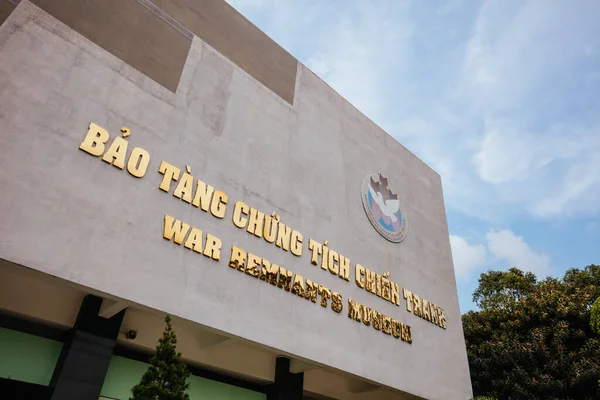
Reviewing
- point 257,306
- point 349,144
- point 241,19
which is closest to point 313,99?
point 349,144

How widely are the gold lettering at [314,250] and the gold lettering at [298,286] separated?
25.1 inches

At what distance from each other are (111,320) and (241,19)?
30.4 feet

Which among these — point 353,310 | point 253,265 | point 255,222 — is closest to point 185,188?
point 255,222

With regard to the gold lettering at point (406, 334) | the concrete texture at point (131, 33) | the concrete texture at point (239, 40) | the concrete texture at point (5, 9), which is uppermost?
the concrete texture at point (239, 40)

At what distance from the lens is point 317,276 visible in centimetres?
1128

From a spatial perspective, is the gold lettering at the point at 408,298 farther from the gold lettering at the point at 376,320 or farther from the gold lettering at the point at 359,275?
the gold lettering at the point at 359,275

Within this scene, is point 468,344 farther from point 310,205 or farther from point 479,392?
point 310,205

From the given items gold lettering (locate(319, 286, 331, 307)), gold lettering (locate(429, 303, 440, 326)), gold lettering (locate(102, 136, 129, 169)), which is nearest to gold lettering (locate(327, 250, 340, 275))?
gold lettering (locate(319, 286, 331, 307))

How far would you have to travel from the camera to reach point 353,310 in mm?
11641

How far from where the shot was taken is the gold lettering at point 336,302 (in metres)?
11.2

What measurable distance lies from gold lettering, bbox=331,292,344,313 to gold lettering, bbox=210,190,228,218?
364 cm

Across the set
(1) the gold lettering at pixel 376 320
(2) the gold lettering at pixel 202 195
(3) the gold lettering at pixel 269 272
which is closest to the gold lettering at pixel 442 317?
(1) the gold lettering at pixel 376 320

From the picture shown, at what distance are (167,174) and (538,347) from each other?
16.1 metres

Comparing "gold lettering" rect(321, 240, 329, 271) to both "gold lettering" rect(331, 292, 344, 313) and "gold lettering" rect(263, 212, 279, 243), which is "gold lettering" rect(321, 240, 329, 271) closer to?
"gold lettering" rect(331, 292, 344, 313)
